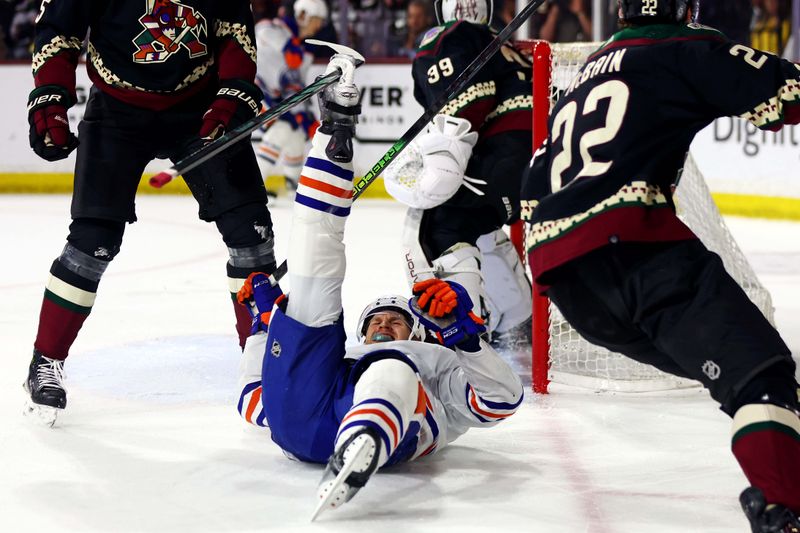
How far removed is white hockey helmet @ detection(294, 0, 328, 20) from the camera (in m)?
8.41

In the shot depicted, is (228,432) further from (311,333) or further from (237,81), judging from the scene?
(237,81)

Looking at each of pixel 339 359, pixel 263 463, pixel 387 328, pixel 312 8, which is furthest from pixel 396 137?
pixel 339 359

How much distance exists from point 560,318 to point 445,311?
1.48 m

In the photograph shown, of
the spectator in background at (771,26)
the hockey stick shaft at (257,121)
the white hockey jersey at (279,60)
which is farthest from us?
the white hockey jersey at (279,60)

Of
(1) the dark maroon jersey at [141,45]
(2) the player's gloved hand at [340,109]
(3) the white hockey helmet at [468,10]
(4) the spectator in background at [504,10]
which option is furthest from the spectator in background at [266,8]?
(2) the player's gloved hand at [340,109]

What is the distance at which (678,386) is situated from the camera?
354 centimetres

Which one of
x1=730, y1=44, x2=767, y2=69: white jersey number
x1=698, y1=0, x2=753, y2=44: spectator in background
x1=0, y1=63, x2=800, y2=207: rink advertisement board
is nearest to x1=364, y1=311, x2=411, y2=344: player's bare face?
x1=730, y1=44, x2=767, y2=69: white jersey number

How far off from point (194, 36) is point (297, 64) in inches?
196

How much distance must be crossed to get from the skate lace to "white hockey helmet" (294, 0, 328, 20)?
17.9ft

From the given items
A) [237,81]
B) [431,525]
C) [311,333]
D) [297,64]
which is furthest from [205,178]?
[297,64]

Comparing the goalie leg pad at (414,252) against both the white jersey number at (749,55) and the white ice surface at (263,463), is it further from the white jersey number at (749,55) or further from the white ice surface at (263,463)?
the white jersey number at (749,55)

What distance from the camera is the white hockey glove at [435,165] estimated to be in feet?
12.2

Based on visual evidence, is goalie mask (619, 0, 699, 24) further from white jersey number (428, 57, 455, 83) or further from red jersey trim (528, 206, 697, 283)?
white jersey number (428, 57, 455, 83)

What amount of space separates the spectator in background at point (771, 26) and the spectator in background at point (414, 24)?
224 cm
